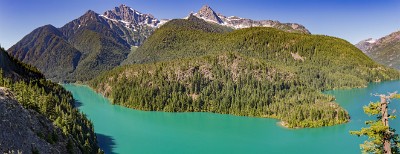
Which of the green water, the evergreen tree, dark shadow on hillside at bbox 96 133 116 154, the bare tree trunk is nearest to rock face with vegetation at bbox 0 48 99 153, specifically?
dark shadow on hillside at bbox 96 133 116 154

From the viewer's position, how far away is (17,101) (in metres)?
64.4

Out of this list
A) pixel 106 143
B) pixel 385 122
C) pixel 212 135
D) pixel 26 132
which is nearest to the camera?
pixel 385 122

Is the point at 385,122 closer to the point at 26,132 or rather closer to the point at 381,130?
the point at 381,130

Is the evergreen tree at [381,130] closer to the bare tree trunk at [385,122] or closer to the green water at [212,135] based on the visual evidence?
the bare tree trunk at [385,122]

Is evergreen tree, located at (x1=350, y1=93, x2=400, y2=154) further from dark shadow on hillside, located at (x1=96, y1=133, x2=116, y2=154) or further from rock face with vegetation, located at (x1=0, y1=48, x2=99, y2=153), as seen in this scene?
dark shadow on hillside, located at (x1=96, y1=133, x2=116, y2=154)

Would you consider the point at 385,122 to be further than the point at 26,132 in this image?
No

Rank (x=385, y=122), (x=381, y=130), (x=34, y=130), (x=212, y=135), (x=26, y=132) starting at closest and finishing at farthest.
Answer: (x=381, y=130) < (x=385, y=122) < (x=26, y=132) < (x=34, y=130) < (x=212, y=135)

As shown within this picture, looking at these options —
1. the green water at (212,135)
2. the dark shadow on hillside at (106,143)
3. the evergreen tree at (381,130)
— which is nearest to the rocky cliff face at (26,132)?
the dark shadow on hillside at (106,143)

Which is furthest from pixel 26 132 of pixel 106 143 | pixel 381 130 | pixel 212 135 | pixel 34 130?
pixel 212 135

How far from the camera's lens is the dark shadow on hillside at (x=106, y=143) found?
3509 inches

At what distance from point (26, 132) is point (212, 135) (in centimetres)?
6105

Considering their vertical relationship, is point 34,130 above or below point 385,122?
below

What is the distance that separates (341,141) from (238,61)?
98.8m

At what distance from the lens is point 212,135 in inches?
4272
